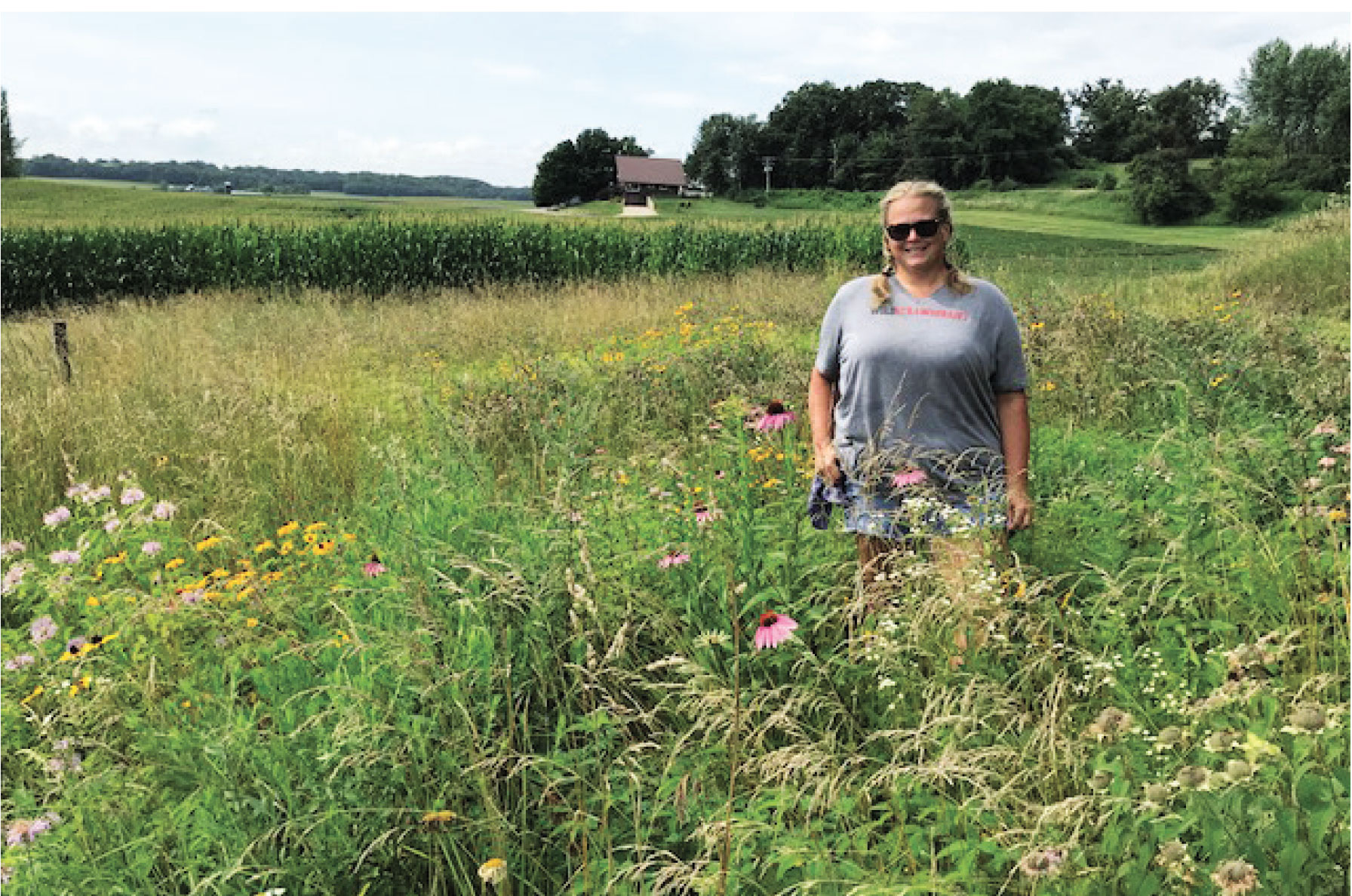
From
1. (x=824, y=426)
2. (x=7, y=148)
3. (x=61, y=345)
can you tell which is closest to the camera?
(x=824, y=426)

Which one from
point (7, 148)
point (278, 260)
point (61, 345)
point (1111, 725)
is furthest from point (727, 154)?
point (1111, 725)

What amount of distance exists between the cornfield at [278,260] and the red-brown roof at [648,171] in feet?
234

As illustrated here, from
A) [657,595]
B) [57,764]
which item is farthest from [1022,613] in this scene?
[57,764]

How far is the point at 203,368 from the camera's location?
7.65 m

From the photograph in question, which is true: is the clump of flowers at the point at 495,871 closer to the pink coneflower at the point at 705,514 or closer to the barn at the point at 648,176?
the pink coneflower at the point at 705,514

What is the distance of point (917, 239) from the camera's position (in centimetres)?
310

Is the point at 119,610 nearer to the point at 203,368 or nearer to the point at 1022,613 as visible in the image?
the point at 1022,613

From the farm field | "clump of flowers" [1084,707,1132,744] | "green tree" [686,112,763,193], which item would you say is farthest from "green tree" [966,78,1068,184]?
"clump of flowers" [1084,707,1132,744]

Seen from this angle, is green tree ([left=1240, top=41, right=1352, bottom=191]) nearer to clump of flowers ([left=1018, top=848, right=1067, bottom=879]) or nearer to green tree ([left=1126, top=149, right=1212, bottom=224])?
green tree ([left=1126, top=149, right=1212, bottom=224])

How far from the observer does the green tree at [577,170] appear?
301 feet

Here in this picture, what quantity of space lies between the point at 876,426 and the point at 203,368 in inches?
252

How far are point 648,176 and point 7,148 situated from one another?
53.5 m

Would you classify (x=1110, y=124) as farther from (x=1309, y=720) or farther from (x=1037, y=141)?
(x=1309, y=720)

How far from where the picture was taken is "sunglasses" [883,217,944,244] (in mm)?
3067
